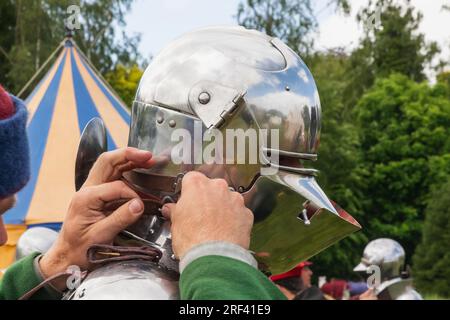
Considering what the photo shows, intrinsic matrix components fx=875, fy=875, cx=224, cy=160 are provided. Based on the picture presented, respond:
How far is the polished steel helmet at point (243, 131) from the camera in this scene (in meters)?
2.35

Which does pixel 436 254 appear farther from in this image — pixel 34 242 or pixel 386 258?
pixel 34 242

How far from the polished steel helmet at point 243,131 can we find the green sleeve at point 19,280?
1.28 feet

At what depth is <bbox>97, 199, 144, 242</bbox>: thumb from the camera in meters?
2.29

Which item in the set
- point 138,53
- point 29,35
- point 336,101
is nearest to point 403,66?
point 336,101

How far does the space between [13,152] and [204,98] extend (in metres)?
0.53

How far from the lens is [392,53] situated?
3494 centimetres

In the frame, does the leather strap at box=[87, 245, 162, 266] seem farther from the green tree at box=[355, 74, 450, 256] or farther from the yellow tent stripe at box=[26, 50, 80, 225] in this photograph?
the green tree at box=[355, 74, 450, 256]

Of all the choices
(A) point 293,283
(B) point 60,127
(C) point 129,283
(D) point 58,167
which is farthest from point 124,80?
(C) point 129,283

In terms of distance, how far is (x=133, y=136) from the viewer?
2.55 m

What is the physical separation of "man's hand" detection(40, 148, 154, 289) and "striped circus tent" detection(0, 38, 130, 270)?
5358 mm
